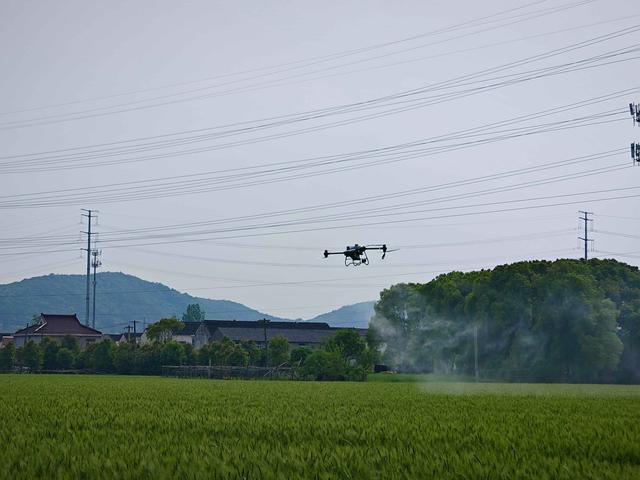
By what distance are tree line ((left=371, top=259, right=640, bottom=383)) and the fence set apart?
19290mm

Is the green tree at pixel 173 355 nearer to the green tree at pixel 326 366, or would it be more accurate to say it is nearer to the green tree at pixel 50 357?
the green tree at pixel 50 357

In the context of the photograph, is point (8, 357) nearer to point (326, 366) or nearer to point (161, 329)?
point (161, 329)

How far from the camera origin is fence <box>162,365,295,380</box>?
348 ft

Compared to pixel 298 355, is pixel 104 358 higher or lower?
lower

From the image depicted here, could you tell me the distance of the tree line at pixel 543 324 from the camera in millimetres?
94750

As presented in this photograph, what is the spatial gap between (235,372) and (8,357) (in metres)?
35.4

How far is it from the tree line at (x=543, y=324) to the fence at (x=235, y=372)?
63.3 feet

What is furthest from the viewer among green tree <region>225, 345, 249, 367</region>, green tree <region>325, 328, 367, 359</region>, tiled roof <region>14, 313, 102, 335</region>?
tiled roof <region>14, 313, 102, 335</region>

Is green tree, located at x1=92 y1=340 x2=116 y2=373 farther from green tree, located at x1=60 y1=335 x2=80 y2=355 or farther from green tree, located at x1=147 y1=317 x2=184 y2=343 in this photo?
green tree, located at x1=147 y1=317 x2=184 y2=343

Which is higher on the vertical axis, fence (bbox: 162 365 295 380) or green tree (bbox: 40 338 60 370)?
green tree (bbox: 40 338 60 370)

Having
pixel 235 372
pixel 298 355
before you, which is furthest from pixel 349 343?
pixel 235 372

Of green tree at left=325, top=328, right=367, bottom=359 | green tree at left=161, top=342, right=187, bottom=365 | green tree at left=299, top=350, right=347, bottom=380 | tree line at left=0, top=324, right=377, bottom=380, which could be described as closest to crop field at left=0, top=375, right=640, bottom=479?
green tree at left=299, top=350, right=347, bottom=380

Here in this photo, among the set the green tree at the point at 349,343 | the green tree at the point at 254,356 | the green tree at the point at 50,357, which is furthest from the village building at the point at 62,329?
the green tree at the point at 349,343

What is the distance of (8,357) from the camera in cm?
12175
